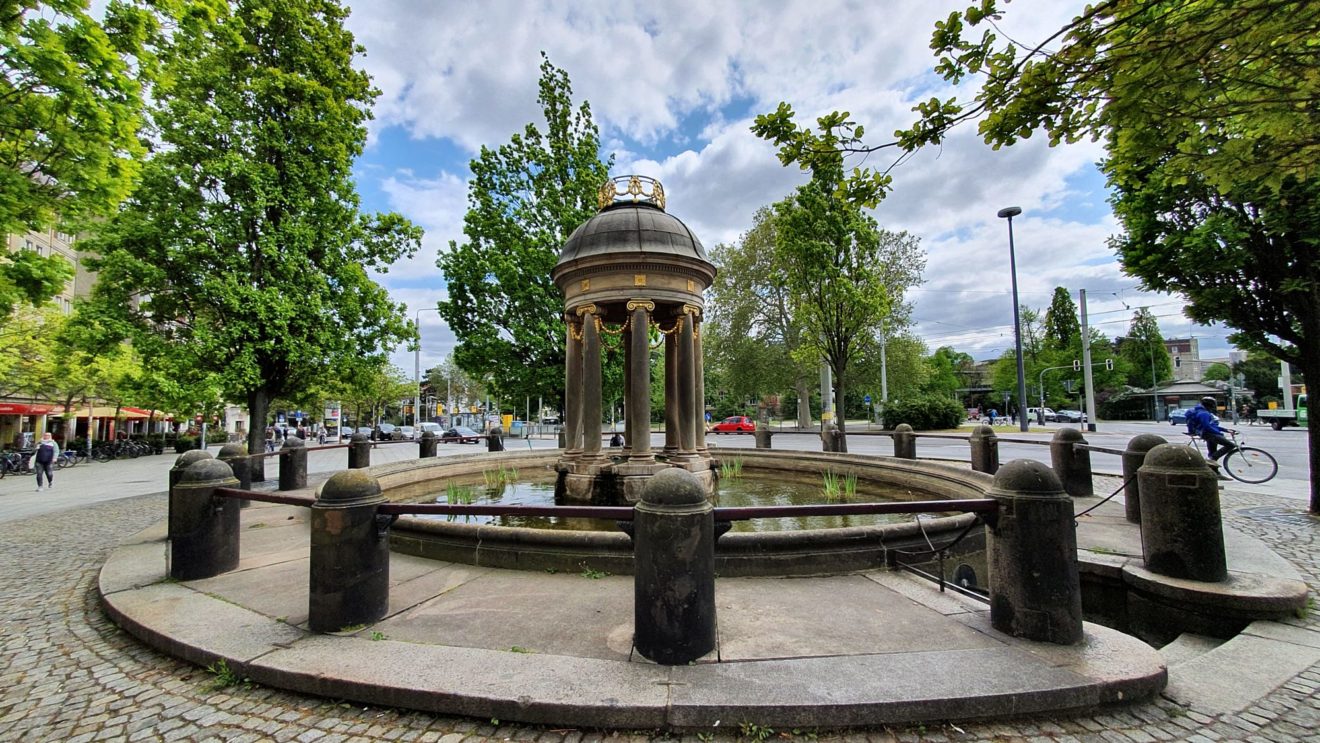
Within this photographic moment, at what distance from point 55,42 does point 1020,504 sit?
1082 cm

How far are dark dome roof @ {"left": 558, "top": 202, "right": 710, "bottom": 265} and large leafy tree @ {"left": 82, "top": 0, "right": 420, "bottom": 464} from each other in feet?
27.6

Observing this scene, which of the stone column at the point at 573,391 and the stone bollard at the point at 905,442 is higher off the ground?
the stone column at the point at 573,391

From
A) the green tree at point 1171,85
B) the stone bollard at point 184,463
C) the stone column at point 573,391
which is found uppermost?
the green tree at point 1171,85

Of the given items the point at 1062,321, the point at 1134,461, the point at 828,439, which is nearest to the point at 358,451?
the point at 828,439

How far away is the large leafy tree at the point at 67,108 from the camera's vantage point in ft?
21.0

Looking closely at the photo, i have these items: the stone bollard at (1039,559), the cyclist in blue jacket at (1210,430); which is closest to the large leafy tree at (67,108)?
the stone bollard at (1039,559)


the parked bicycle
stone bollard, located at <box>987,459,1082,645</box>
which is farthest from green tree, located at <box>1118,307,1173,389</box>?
the parked bicycle

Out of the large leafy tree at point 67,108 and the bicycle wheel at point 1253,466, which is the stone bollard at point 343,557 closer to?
the large leafy tree at point 67,108

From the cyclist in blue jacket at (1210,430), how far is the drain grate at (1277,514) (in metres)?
3.55

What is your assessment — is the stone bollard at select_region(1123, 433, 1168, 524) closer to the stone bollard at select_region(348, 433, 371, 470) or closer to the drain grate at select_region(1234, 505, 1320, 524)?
the drain grate at select_region(1234, 505, 1320, 524)

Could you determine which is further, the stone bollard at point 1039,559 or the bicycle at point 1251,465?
the bicycle at point 1251,465

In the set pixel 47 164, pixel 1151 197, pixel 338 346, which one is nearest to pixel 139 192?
pixel 338 346

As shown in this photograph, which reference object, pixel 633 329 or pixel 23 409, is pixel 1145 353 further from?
pixel 23 409

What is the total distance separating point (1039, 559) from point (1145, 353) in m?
99.4
